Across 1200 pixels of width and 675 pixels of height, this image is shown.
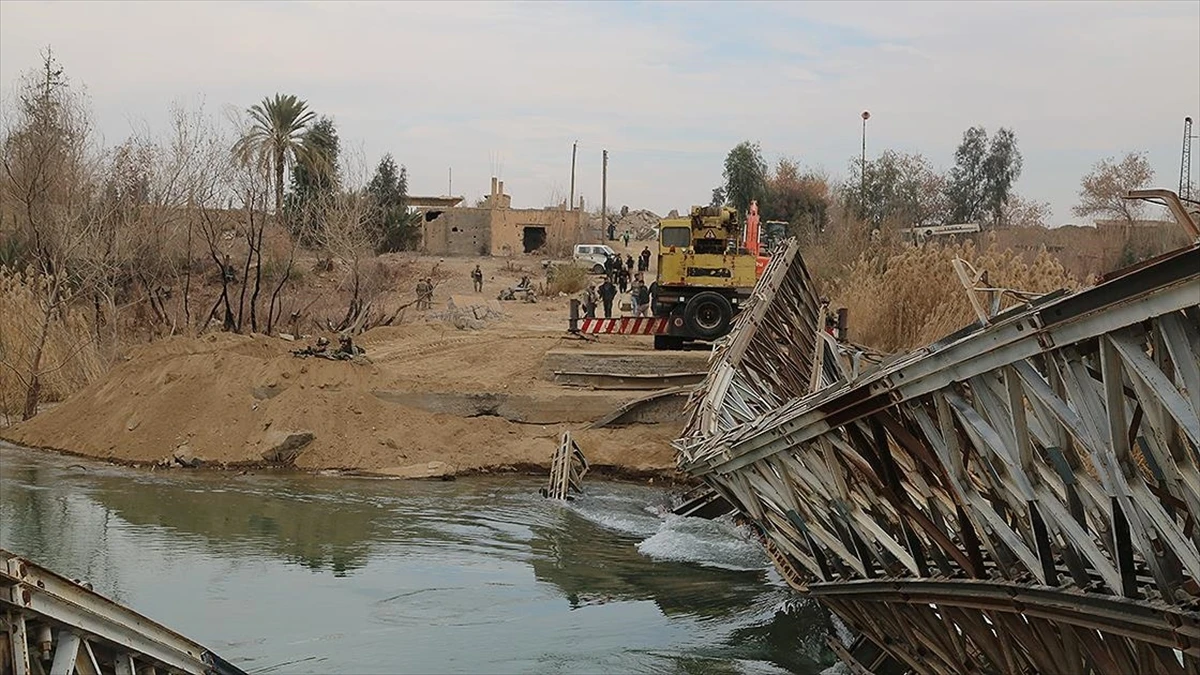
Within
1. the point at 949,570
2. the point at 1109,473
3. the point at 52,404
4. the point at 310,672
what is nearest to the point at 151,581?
the point at 310,672

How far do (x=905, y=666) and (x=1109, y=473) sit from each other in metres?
4.53

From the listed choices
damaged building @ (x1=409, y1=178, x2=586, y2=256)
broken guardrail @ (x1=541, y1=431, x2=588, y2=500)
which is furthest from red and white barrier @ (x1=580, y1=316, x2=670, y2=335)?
damaged building @ (x1=409, y1=178, x2=586, y2=256)

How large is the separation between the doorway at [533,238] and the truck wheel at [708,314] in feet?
109

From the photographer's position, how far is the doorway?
58938 millimetres

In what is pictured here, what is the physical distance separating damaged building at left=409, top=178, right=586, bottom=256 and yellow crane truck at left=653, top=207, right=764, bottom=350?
100 feet

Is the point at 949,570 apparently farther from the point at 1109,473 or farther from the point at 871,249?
the point at 871,249

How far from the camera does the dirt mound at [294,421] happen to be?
2256 centimetres

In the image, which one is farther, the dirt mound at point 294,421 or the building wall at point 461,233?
the building wall at point 461,233

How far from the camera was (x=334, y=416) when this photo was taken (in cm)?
2341

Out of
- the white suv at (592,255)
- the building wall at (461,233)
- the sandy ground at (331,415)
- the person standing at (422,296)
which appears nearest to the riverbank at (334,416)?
→ the sandy ground at (331,415)

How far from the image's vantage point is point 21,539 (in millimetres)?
16625

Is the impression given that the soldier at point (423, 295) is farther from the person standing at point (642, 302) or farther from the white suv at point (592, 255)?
the white suv at point (592, 255)

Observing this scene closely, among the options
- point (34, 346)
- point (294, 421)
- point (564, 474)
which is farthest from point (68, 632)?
point (34, 346)

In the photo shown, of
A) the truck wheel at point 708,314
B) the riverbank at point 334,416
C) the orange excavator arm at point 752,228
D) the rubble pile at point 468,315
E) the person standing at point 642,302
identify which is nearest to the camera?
the riverbank at point 334,416
